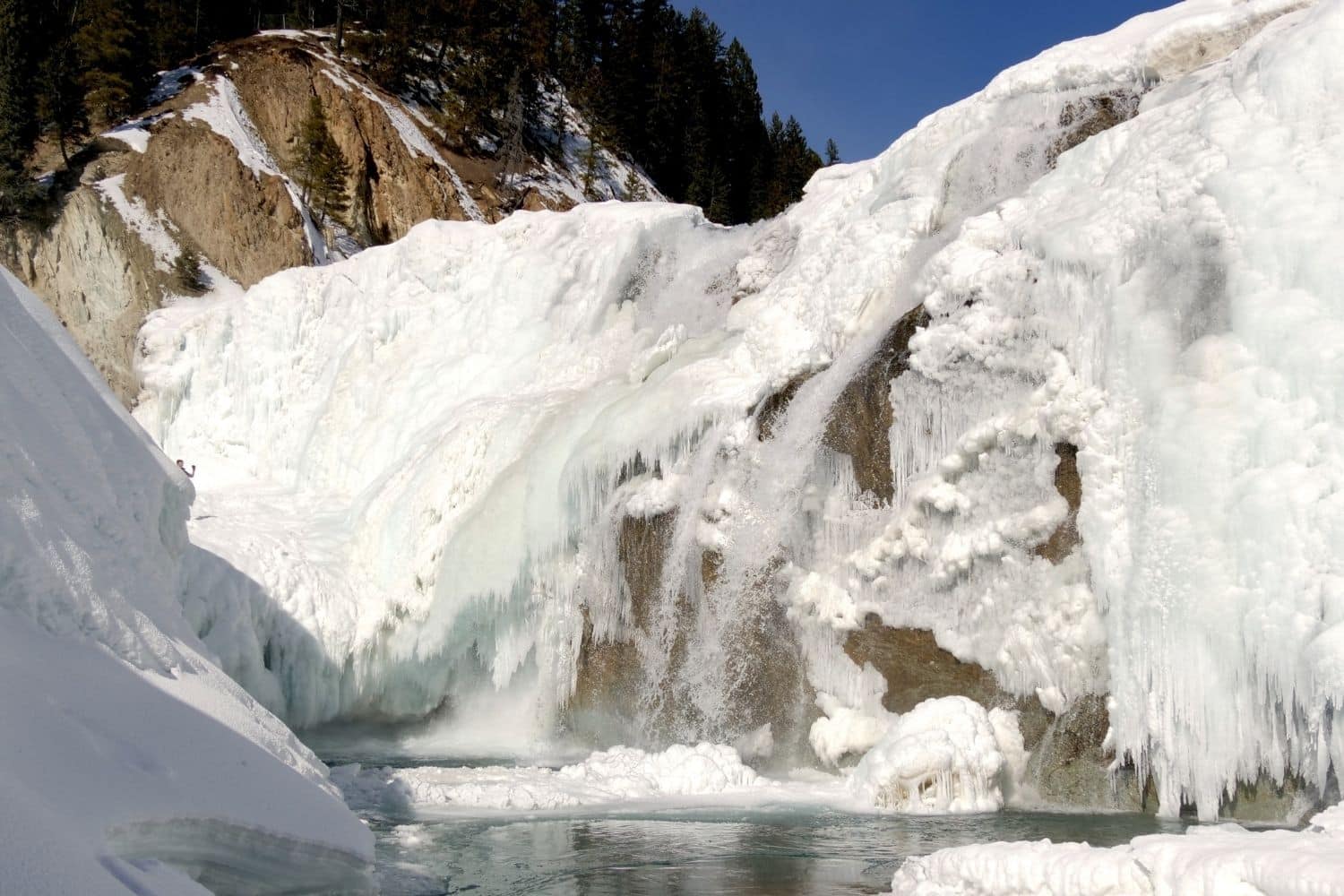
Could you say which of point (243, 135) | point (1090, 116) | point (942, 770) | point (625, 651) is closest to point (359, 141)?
point (243, 135)

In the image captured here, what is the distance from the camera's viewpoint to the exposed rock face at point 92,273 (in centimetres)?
2220

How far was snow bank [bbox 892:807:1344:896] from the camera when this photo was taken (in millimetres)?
4133

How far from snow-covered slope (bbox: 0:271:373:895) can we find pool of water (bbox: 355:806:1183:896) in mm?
1233

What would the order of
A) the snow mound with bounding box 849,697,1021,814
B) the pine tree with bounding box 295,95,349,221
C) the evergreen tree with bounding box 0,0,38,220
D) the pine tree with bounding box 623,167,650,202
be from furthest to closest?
the pine tree with bounding box 623,167,650,202 < the pine tree with bounding box 295,95,349,221 < the evergreen tree with bounding box 0,0,38,220 < the snow mound with bounding box 849,697,1021,814

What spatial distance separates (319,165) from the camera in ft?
84.7

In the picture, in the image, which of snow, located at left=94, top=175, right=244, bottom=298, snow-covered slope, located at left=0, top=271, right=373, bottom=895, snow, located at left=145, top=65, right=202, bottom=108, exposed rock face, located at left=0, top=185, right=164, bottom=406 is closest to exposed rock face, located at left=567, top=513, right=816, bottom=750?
snow-covered slope, located at left=0, top=271, right=373, bottom=895

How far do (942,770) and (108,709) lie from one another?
621 centimetres

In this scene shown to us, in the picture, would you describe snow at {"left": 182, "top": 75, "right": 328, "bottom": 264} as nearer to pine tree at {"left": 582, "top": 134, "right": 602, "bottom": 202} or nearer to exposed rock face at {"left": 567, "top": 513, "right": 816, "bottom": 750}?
pine tree at {"left": 582, "top": 134, "right": 602, "bottom": 202}

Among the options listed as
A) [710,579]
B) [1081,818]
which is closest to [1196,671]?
[1081,818]

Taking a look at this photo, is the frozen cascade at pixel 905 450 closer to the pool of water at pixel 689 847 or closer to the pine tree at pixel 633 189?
the pool of water at pixel 689 847

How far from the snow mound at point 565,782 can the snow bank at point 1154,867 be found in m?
3.88

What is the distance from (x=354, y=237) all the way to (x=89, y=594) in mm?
23669

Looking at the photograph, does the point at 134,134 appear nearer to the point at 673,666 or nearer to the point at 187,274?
the point at 187,274

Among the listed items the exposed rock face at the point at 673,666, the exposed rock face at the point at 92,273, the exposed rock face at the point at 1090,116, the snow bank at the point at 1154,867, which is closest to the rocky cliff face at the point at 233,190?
the exposed rock face at the point at 92,273
